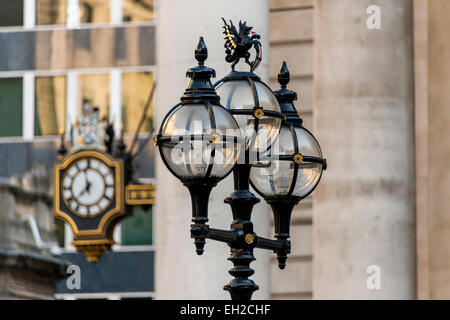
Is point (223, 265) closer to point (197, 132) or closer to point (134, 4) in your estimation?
point (197, 132)

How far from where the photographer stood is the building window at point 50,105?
28984mm

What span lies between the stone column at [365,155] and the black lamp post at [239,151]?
7368 mm

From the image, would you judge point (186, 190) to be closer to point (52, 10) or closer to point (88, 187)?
point (88, 187)

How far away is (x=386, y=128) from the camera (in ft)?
66.3

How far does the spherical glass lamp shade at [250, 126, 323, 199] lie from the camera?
12141mm

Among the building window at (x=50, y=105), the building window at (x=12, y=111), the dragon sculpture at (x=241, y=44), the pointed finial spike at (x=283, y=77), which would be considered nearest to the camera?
the dragon sculpture at (x=241, y=44)

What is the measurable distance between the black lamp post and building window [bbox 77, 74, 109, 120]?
16.1 meters

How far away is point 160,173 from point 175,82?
1.26m

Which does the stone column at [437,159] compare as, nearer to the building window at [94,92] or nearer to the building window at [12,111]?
the building window at [94,92]

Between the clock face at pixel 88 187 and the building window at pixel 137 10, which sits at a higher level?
the building window at pixel 137 10
